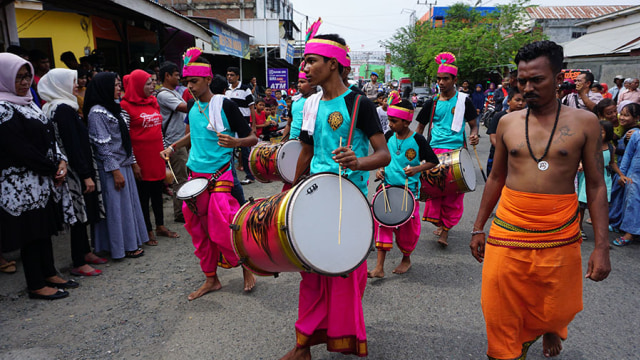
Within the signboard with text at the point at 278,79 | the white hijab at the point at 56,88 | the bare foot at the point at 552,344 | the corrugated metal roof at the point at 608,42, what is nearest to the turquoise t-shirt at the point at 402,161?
the bare foot at the point at 552,344

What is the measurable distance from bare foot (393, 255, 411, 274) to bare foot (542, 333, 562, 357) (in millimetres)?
1734

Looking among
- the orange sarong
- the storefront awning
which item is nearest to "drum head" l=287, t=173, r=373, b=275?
the orange sarong

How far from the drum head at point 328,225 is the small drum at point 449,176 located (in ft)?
8.42

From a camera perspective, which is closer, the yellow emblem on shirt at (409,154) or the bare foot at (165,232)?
the yellow emblem on shirt at (409,154)

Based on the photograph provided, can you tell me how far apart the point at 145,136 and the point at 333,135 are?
337cm

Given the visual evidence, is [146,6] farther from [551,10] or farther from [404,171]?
[551,10]

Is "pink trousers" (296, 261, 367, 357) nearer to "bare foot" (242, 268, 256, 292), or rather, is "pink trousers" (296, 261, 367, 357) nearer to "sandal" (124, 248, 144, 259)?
"bare foot" (242, 268, 256, 292)

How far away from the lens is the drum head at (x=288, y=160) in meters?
4.64

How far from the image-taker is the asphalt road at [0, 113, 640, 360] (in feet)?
9.96

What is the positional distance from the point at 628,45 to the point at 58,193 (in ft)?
72.9

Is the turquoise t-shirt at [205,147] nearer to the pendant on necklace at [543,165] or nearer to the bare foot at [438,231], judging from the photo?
the pendant on necklace at [543,165]

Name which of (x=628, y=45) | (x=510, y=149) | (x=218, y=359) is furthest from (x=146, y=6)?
(x=628, y=45)

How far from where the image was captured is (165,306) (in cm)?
375

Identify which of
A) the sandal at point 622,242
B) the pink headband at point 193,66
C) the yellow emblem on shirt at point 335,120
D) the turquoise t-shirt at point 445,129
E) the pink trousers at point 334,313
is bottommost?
the sandal at point 622,242
